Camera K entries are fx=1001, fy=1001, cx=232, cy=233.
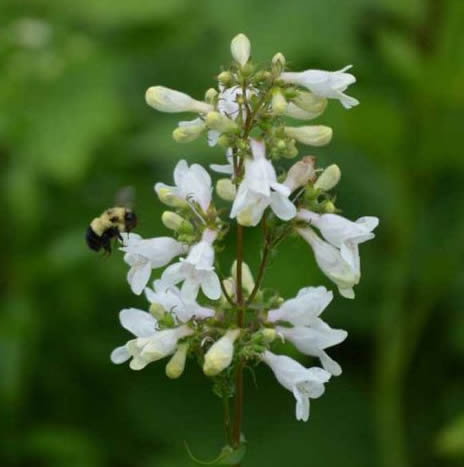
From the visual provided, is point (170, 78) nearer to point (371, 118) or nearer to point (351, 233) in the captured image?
point (371, 118)

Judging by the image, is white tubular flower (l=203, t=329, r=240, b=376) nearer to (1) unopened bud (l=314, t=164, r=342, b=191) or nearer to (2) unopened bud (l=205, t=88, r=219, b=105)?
(1) unopened bud (l=314, t=164, r=342, b=191)

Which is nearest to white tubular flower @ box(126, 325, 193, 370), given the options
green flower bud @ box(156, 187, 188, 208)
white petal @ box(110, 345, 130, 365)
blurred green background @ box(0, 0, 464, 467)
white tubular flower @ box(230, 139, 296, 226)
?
white petal @ box(110, 345, 130, 365)

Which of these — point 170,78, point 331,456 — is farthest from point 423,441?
point 170,78

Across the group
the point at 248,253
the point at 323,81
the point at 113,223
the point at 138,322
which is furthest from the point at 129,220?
the point at 248,253

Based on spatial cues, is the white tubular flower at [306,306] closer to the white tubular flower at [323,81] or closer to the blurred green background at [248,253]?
the white tubular flower at [323,81]

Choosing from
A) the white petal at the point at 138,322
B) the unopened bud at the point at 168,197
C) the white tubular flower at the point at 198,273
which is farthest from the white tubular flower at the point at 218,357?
the unopened bud at the point at 168,197

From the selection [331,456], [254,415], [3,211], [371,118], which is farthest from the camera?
[3,211]
